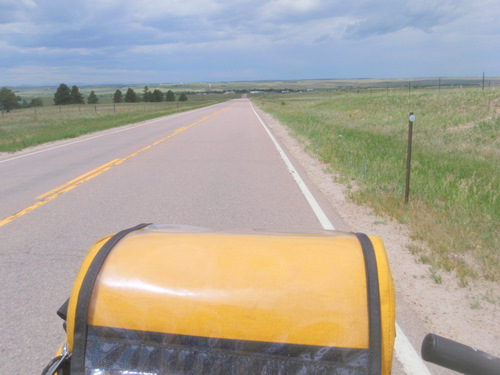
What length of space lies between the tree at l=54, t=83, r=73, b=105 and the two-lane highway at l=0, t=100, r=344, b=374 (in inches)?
4332

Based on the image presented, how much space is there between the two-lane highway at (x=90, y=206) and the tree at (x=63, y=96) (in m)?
110

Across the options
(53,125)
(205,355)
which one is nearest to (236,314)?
(205,355)

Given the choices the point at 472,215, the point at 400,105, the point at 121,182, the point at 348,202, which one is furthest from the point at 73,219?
the point at 400,105

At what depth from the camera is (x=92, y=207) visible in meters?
6.95

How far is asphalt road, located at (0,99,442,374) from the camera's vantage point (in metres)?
3.63

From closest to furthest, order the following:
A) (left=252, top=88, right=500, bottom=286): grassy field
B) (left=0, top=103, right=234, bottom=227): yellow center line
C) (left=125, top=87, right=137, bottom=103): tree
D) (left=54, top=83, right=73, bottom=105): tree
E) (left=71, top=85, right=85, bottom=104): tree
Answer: (left=252, top=88, right=500, bottom=286): grassy field → (left=0, top=103, right=234, bottom=227): yellow center line → (left=54, top=83, right=73, bottom=105): tree → (left=71, top=85, right=85, bottom=104): tree → (left=125, top=87, right=137, bottom=103): tree

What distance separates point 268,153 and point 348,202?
6.38m

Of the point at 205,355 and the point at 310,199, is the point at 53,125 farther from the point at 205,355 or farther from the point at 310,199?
the point at 205,355

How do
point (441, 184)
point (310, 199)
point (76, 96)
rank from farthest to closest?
point (76, 96) → point (441, 184) → point (310, 199)

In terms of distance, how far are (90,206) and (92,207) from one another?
9cm

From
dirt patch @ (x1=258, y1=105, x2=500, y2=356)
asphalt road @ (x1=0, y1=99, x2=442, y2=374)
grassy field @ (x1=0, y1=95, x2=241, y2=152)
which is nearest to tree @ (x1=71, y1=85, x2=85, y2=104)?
grassy field @ (x1=0, y1=95, x2=241, y2=152)

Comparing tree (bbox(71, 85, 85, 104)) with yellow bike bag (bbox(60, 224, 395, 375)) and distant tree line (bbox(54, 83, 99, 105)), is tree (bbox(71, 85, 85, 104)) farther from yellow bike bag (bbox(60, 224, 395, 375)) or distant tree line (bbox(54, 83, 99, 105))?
yellow bike bag (bbox(60, 224, 395, 375))

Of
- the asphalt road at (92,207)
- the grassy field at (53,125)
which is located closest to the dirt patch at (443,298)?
the asphalt road at (92,207)

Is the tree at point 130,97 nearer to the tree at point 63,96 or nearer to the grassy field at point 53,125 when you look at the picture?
the tree at point 63,96
